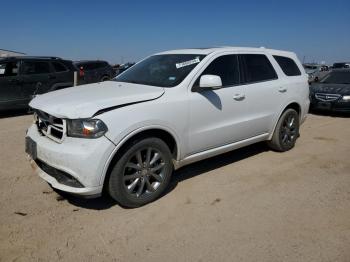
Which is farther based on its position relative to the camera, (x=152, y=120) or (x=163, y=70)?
(x=163, y=70)

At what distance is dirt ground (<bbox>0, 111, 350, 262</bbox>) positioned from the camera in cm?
311

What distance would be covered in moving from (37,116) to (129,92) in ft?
3.76

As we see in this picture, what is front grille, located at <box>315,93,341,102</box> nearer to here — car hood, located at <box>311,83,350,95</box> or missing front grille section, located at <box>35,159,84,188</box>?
car hood, located at <box>311,83,350,95</box>

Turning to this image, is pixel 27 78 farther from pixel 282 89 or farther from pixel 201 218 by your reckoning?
pixel 201 218

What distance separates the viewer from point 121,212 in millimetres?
3834

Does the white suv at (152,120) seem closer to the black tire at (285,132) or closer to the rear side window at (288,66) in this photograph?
the black tire at (285,132)

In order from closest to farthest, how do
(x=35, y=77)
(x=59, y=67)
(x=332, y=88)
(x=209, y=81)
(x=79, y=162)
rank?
(x=79, y=162) < (x=209, y=81) < (x=35, y=77) < (x=332, y=88) < (x=59, y=67)

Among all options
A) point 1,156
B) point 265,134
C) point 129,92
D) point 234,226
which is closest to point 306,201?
point 234,226

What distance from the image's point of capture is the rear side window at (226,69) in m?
→ 4.63

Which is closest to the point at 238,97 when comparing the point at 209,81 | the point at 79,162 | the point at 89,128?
the point at 209,81

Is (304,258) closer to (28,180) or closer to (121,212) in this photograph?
(121,212)

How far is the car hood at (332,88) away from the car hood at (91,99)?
769 centimetres

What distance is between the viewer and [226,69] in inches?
191

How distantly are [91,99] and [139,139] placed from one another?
0.67 meters
